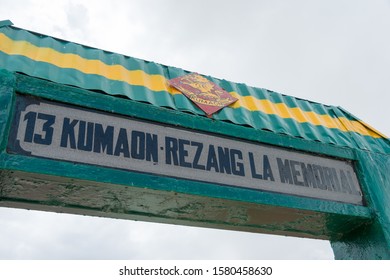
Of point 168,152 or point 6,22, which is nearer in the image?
point 168,152

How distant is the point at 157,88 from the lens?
12.9 feet

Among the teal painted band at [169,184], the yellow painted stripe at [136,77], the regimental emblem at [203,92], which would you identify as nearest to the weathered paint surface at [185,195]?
the teal painted band at [169,184]

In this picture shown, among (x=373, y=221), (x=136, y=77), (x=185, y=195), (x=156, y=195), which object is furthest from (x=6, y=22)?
(x=373, y=221)

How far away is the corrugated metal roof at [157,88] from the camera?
3531 mm

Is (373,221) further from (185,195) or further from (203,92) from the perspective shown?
(203,92)

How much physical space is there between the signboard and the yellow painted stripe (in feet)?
1.82

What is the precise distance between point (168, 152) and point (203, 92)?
100 centimetres

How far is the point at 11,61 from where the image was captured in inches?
133

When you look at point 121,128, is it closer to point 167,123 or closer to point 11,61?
point 167,123

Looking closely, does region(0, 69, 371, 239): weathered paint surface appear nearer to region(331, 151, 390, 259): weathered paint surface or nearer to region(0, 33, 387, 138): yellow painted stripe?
region(331, 151, 390, 259): weathered paint surface

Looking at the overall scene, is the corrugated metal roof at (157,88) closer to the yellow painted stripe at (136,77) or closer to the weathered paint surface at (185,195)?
the yellow painted stripe at (136,77)

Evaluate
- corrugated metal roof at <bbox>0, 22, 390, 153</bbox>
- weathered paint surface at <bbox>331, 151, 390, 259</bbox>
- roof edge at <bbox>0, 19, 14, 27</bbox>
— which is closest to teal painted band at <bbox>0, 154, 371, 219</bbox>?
weathered paint surface at <bbox>331, 151, 390, 259</bbox>

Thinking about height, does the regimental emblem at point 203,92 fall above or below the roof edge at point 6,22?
below
